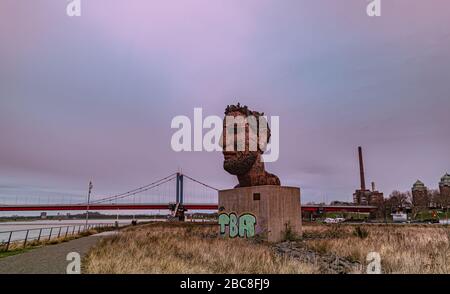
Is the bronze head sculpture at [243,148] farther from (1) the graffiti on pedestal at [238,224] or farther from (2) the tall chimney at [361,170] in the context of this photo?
(2) the tall chimney at [361,170]

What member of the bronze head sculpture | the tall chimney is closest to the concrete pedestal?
the bronze head sculpture

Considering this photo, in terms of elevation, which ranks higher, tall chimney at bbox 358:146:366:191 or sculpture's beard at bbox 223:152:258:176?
tall chimney at bbox 358:146:366:191

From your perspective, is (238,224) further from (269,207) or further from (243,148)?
(243,148)

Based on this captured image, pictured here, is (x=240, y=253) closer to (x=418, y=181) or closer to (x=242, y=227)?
(x=242, y=227)

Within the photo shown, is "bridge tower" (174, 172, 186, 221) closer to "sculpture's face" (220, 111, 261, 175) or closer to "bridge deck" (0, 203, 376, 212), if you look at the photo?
"bridge deck" (0, 203, 376, 212)

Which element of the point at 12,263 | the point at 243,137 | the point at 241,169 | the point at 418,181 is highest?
the point at 418,181

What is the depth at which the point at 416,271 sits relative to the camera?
10.2 meters

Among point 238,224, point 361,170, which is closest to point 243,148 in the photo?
point 238,224

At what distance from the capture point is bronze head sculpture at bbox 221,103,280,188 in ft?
73.4

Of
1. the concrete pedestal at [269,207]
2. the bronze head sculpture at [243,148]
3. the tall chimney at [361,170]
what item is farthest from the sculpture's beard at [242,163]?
the tall chimney at [361,170]

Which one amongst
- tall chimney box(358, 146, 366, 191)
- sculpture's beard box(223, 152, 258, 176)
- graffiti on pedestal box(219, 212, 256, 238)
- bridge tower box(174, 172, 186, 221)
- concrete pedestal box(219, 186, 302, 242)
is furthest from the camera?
tall chimney box(358, 146, 366, 191)

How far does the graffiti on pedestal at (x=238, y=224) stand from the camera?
69.5 ft
